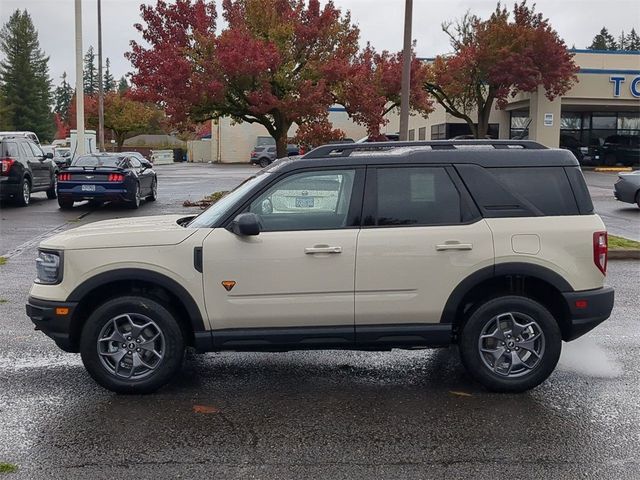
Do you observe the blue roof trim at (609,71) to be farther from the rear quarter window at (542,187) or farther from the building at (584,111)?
the rear quarter window at (542,187)

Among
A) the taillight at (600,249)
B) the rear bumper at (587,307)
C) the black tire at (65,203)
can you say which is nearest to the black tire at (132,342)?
the rear bumper at (587,307)

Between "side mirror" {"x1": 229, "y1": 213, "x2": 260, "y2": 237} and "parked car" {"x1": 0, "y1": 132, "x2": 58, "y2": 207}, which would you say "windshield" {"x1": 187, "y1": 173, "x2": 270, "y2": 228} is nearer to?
"side mirror" {"x1": 229, "y1": 213, "x2": 260, "y2": 237}

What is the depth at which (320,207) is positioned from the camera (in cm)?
547

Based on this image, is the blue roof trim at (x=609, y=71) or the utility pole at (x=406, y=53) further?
the blue roof trim at (x=609, y=71)

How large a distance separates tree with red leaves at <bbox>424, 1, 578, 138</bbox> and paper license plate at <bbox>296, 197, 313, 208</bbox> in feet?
105

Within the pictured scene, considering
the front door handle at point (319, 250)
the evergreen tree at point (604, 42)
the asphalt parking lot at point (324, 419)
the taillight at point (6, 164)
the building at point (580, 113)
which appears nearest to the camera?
the asphalt parking lot at point (324, 419)

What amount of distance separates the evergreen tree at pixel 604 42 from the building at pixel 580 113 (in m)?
73.4

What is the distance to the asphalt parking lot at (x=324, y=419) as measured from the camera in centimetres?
423

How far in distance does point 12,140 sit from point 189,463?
55.8 feet

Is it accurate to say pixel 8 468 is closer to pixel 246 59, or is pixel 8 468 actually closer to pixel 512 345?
pixel 512 345

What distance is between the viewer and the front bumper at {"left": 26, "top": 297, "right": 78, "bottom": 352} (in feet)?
17.3

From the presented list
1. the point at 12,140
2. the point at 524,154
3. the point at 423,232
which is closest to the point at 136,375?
the point at 423,232

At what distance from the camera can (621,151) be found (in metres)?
41.0

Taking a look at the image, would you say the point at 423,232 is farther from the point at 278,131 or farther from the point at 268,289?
the point at 278,131
